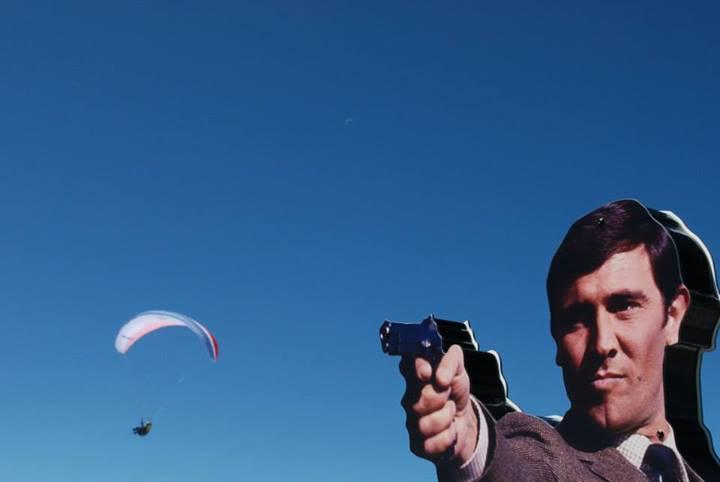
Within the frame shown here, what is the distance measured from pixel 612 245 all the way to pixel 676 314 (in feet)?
5.27

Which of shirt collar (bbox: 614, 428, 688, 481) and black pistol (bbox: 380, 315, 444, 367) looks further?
shirt collar (bbox: 614, 428, 688, 481)

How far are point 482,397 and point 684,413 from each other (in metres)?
3.27

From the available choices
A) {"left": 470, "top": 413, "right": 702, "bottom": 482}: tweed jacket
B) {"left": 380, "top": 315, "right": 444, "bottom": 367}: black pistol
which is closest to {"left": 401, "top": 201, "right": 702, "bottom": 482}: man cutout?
{"left": 470, "top": 413, "right": 702, "bottom": 482}: tweed jacket

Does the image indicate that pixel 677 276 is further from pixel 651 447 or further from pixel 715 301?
pixel 651 447

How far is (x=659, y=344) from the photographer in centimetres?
1407

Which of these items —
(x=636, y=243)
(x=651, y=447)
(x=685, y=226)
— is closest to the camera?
(x=651, y=447)

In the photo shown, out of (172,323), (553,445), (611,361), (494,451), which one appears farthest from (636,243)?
(172,323)

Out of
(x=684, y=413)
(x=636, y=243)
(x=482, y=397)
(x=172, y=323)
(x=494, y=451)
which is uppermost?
(x=172, y=323)

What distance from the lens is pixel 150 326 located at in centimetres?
2475

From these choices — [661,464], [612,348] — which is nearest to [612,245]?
[612,348]

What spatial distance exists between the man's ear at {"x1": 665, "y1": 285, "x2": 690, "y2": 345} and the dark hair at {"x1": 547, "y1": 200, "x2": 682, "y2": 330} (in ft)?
0.40

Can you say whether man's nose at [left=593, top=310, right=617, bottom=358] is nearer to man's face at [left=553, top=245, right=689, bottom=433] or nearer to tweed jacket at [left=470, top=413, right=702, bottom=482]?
man's face at [left=553, top=245, right=689, bottom=433]

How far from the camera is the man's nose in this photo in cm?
1352

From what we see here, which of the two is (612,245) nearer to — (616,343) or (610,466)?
(616,343)
